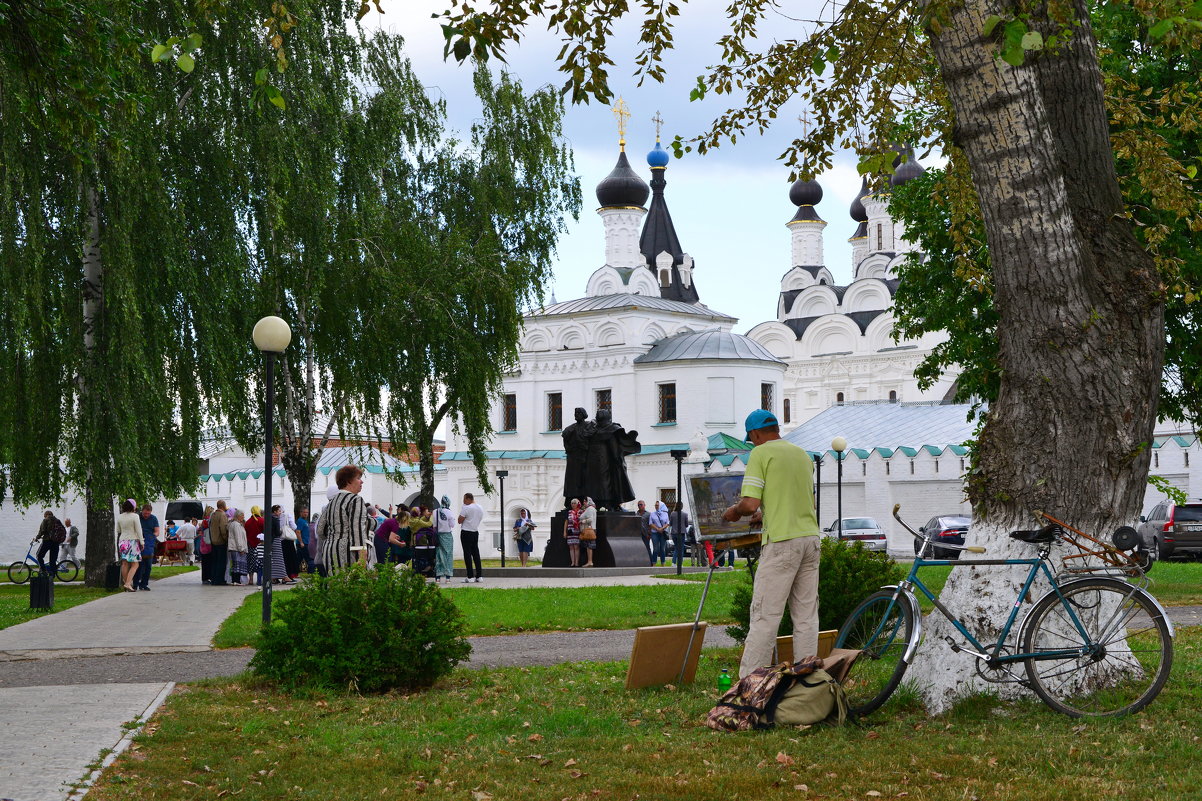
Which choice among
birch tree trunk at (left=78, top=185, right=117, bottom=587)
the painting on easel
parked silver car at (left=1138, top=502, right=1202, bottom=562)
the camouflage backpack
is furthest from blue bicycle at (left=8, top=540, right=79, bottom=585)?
parked silver car at (left=1138, top=502, right=1202, bottom=562)

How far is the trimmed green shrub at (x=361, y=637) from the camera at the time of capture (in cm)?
880

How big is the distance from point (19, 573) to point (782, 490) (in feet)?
86.7

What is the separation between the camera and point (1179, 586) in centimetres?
2014

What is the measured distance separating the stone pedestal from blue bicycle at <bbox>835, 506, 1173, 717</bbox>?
1930cm

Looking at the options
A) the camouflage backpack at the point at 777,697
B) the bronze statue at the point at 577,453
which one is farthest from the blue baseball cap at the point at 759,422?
the bronze statue at the point at 577,453

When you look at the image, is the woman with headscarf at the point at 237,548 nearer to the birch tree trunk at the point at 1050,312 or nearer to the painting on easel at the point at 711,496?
the painting on easel at the point at 711,496

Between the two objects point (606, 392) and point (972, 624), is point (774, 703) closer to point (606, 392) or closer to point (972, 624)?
point (972, 624)

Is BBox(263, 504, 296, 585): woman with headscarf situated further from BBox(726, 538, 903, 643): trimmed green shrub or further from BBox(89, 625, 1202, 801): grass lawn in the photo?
BBox(89, 625, 1202, 801): grass lawn

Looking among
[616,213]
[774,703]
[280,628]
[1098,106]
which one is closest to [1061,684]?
[774,703]

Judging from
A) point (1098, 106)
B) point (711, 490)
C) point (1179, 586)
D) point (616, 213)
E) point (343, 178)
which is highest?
point (616, 213)

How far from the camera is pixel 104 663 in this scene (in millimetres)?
11305

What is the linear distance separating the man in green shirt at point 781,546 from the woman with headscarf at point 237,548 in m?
19.1

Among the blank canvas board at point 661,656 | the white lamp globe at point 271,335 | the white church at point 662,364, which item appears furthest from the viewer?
the white church at point 662,364

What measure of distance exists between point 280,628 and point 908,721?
14.4 feet
